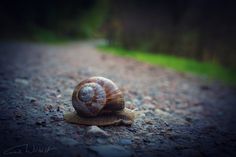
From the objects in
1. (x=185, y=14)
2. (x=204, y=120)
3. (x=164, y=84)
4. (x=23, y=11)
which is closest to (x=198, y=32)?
(x=185, y=14)

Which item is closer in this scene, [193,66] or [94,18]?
[193,66]

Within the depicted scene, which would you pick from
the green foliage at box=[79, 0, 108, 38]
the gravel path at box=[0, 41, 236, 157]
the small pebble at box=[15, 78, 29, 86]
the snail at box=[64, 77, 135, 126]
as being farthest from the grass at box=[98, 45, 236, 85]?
the green foliage at box=[79, 0, 108, 38]

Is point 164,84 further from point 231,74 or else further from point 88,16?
point 88,16

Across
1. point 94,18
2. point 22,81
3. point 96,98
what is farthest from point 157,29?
point 94,18

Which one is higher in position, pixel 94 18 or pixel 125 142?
pixel 94 18

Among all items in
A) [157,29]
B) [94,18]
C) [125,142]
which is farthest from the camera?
[94,18]

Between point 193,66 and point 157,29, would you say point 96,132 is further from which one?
point 157,29

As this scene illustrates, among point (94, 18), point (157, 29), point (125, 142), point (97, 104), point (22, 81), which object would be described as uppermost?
point (94, 18)
